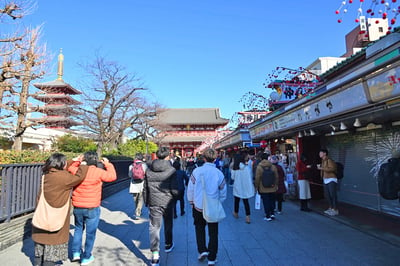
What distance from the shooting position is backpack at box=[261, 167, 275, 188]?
20.3 feet

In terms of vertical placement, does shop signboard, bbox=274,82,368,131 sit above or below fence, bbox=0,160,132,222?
above

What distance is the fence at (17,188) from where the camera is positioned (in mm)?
4863

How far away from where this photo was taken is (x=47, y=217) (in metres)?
3.27

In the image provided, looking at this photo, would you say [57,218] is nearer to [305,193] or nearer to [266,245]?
[266,245]

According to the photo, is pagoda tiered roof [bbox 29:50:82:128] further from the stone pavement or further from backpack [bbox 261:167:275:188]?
backpack [bbox 261:167:275:188]

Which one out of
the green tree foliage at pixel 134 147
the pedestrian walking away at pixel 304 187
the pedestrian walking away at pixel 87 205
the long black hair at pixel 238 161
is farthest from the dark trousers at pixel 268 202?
the green tree foliage at pixel 134 147

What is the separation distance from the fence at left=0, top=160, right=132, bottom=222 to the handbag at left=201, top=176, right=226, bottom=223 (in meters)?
3.77

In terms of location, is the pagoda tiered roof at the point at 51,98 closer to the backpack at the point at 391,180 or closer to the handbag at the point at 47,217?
the handbag at the point at 47,217

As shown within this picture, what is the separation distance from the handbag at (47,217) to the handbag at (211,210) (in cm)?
189

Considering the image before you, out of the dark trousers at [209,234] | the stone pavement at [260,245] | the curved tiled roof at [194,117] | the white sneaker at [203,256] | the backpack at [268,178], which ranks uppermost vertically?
the curved tiled roof at [194,117]

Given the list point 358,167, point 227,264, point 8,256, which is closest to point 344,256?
point 227,264

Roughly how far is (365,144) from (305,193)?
2.10 metres

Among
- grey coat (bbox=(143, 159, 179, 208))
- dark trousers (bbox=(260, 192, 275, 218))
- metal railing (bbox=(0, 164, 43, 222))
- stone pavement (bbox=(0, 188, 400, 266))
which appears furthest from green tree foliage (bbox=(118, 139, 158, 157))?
grey coat (bbox=(143, 159, 179, 208))

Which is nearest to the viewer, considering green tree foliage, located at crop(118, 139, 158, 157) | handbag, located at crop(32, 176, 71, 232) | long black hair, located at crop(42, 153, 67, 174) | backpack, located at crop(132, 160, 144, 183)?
handbag, located at crop(32, 176, 71, 232)
